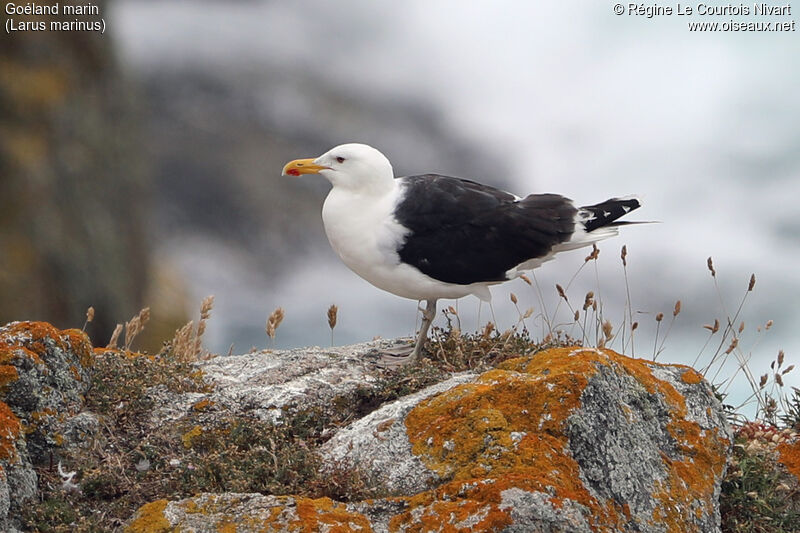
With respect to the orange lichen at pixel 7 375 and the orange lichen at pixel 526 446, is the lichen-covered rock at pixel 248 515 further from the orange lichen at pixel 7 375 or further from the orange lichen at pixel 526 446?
the orange lichen at pixel 7 375

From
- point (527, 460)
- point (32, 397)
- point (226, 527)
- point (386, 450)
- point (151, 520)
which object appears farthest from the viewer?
point (32, 397)

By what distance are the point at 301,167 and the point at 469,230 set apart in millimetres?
1389

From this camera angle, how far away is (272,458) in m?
4.19

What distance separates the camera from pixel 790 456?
18.2 feet

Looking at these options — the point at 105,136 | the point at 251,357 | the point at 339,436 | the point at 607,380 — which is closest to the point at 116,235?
the point at 105,136

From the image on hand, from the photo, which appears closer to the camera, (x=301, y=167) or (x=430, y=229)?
(x=430, y=229)

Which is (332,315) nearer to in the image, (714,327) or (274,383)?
(274,383)

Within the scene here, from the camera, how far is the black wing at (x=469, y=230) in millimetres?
5727

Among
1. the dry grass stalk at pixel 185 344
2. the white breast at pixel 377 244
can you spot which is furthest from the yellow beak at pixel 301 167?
the dry grass stalk at pixel 185 344

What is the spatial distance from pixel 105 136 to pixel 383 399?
6245 mm

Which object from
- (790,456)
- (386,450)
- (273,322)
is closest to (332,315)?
(273,322)

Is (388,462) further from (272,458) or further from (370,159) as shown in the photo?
(370,159)

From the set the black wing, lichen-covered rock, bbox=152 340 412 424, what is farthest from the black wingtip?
lichen-covered rock, bbox=152 340 412 424

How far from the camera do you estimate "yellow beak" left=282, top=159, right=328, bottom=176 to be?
238 inches
